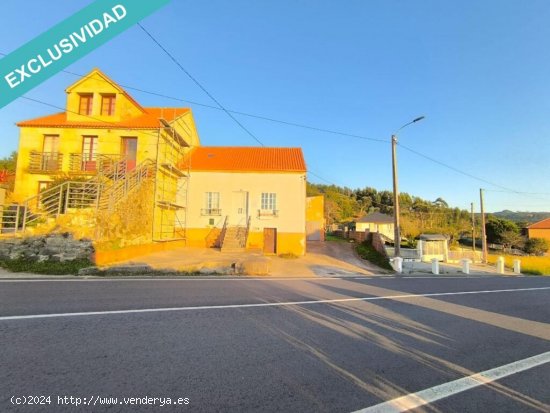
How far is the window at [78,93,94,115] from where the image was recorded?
23.4m

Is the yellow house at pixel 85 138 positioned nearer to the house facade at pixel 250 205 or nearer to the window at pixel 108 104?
the window at pixel 108 104

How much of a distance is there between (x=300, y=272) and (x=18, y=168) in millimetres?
21202

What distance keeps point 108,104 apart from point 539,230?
236ft

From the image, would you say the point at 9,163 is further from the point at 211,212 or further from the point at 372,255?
the point at 372,255

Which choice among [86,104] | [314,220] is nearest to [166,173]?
[86,104]

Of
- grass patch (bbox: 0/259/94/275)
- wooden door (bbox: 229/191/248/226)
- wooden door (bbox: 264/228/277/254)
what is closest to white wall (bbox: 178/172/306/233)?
wooden door (bbox: 229/191/248/226)

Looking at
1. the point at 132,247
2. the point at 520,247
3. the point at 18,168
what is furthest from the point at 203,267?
the point at 520,247

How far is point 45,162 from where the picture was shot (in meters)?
21.9

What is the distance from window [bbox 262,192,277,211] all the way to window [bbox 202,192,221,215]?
11.1 feet

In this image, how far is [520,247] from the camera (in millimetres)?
50781

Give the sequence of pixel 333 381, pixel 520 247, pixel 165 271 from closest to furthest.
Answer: pixel 333 381 → pixel 165 271 → pixel 520 247

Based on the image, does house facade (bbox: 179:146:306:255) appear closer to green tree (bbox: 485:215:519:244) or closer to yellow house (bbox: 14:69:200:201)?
yellow house (bbox: 14:69:200:201)

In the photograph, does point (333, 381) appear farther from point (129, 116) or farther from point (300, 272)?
point (129, 116)

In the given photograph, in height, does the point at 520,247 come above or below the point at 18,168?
below
